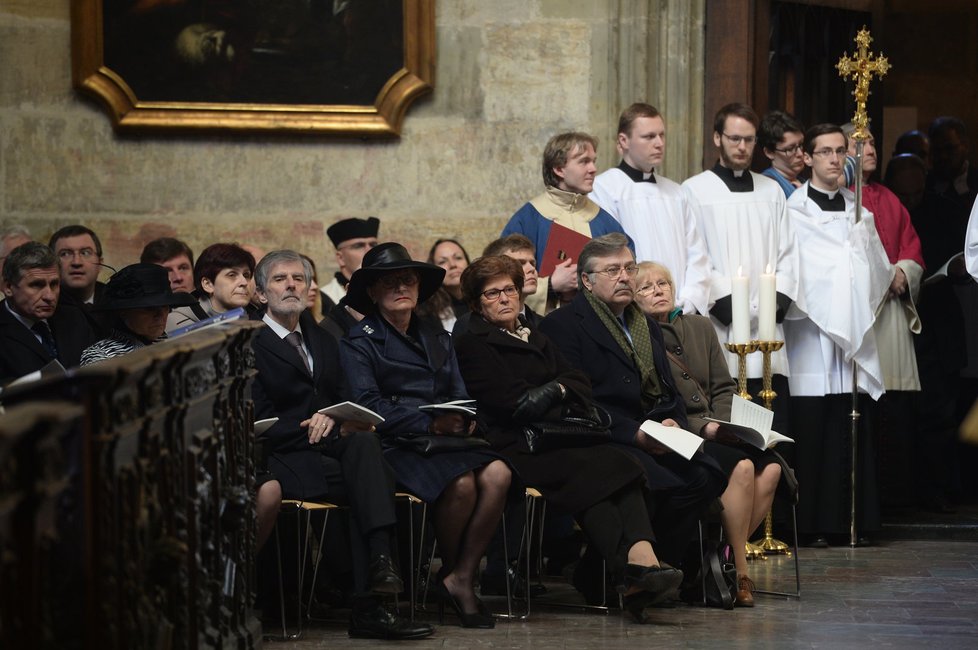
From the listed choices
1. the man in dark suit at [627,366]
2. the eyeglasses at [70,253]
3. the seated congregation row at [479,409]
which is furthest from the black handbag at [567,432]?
the eyeglasses at [70,253]

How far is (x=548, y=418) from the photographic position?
21.9 feet

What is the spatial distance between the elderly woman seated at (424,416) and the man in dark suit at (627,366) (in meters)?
0.65

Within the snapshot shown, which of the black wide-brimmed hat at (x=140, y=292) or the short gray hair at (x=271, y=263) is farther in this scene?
the short gray hair at (x=271, y=263)

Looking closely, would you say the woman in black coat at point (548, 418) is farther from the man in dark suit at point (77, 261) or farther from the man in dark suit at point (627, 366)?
the man in dark suit at point (77, 261)

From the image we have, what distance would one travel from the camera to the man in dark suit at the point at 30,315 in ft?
21.5

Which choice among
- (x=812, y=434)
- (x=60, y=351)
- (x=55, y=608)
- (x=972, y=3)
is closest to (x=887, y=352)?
(x=812, y=434)

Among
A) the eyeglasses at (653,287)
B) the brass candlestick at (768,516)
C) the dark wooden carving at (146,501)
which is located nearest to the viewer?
the dark wooden carving at (146,501)

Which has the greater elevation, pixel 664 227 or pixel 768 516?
pixel 664 227

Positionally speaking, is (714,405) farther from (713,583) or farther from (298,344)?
(298,344)

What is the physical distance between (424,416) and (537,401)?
1.57 ft

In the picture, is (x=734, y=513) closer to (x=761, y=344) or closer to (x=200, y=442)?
(x=761, y=344)

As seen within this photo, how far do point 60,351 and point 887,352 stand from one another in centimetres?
465

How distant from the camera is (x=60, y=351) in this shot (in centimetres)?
673

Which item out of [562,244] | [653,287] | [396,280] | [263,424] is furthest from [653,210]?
[263,424]
